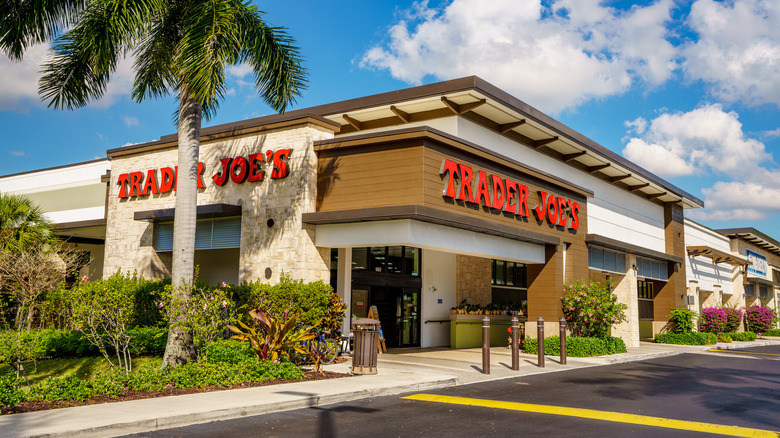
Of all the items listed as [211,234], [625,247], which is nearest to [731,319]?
[625,247]

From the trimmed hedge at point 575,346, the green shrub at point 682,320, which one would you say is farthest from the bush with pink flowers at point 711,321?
the trimmed hedge at point 575,346

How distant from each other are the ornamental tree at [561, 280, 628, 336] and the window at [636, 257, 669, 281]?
310 inches

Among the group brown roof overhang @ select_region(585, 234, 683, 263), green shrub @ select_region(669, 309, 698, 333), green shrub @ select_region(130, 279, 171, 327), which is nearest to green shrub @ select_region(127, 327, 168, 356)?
green shrub @ select_region(130, 279, 171, 327)

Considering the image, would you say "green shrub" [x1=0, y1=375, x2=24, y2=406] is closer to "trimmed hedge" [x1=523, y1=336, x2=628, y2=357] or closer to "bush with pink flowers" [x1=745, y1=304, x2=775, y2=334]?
"trimmed hedge" [x1=523, y1=336, x2=628, y2=357]

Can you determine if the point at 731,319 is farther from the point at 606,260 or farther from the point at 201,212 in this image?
the point at 201,212

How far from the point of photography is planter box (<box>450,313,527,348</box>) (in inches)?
941

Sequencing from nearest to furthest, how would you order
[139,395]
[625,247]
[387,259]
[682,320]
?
[139,395]
[387,259]
[625,247]
[682,320]

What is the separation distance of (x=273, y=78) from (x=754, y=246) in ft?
159

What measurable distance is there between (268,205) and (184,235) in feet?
14.3

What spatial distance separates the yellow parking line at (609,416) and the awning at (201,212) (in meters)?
9.19

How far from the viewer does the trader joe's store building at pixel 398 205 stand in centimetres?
1698

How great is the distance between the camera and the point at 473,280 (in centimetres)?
2588

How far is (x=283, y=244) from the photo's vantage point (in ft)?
58.1

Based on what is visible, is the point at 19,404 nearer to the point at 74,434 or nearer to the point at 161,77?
the point at 74,434
